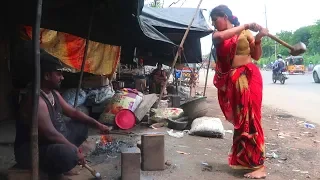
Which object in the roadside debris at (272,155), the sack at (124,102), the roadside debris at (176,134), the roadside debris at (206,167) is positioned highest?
the sack at (124,102)

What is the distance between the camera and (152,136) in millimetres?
4258

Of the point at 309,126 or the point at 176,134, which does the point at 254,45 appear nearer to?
the point at 176,134

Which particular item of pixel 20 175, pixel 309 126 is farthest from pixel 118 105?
pixel 309 126

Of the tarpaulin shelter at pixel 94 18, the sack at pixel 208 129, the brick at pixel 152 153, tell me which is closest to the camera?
the brick at pixel 152 153

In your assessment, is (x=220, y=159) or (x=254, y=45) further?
(x=220, y=159)

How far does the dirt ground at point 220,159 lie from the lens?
165 inches

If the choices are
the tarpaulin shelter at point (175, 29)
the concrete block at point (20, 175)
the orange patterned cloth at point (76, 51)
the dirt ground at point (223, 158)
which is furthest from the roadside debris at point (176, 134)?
the concrete block at point (20, 175)

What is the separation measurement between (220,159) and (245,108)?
116cm

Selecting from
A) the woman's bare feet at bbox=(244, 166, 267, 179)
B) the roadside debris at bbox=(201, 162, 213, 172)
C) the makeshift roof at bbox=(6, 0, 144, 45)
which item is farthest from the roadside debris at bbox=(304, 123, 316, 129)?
the makeshift roof at bbox=(6, 0, 144, 45)

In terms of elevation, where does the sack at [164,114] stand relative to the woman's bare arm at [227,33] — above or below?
below

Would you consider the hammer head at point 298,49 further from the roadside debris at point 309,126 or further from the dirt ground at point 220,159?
the roadside debris at point 309,126

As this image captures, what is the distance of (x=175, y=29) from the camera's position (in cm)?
898

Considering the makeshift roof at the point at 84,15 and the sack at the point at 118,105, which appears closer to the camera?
the makeshift roof at the point at 84,15

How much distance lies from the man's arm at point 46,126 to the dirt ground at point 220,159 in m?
0.81
